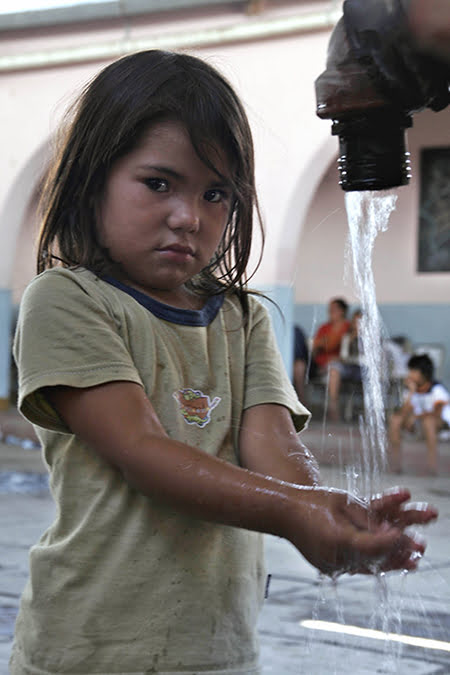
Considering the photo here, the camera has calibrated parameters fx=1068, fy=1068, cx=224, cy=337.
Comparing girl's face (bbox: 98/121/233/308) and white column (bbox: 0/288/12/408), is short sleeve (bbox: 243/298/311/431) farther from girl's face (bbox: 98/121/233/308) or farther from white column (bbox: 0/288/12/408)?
white column (bbox: 0/288/12/408)

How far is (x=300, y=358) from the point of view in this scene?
9.06m

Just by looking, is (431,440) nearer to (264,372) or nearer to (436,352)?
(436,352)

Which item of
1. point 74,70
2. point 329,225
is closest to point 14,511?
point 74,70

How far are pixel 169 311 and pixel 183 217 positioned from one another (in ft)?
0.38

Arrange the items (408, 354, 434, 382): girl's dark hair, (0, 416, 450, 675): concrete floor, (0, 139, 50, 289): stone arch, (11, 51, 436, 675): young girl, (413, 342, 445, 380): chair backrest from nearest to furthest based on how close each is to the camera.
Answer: (11, 51, 436, 675): young girl
(0, 416, 450, 675): concrete floor
(408, 354, 434, 382): girl's dark hair
(0, 139, 50, 289): stone arch
(413, 342, 445, 380): chair backrest

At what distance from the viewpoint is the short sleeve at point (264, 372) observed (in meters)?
1.20

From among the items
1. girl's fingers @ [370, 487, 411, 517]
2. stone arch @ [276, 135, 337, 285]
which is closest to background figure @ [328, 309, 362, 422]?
stone arch @ [276, 135, 337, 285]

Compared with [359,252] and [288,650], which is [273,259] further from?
[359,252]

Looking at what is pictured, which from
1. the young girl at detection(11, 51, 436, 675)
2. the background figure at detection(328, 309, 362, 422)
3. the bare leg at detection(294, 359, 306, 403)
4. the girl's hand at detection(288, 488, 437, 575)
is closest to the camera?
the girl's hand at detection(288, 488, 437, 575)

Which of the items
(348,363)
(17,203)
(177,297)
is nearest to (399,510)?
(177,297)

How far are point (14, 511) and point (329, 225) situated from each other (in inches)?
271

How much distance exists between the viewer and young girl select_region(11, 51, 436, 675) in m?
1.06

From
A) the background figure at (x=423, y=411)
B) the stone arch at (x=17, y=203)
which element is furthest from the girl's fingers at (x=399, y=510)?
the stone arch at (x=17, y=203)

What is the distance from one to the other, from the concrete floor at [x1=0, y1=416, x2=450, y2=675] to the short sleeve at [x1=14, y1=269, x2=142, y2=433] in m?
0.38
